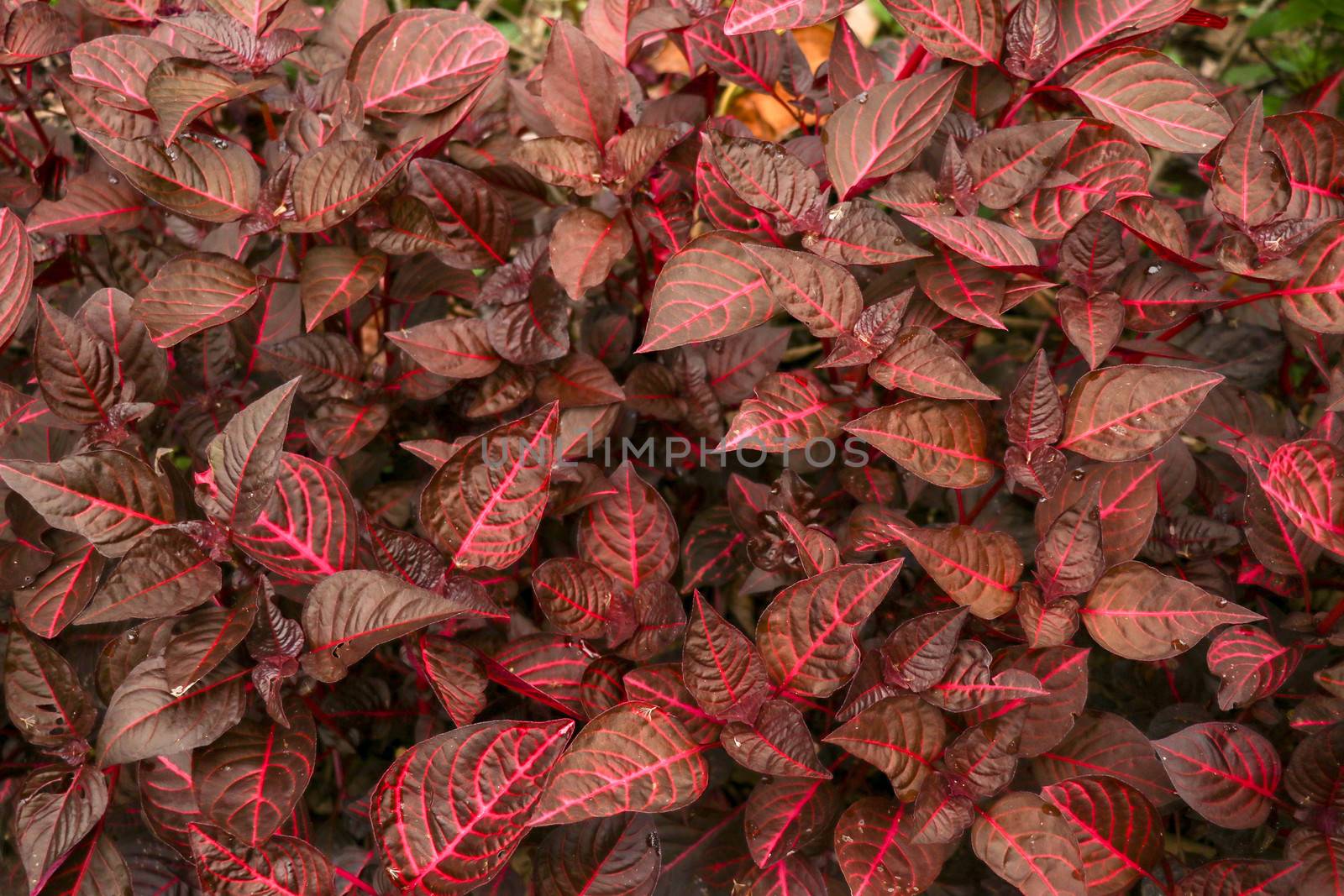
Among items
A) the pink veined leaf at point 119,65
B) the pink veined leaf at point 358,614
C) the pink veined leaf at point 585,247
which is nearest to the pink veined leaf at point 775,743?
the pink veined leaf at point 358,614

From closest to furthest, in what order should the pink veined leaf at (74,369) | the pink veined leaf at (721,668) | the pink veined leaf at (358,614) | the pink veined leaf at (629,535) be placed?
the pink veined leaf at (358,614) < the pink veined leaf at (721,668) < the pink veined leaf at (74,369) < the pink veined leaf at (629,535)

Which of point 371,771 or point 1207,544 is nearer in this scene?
point 1207,544

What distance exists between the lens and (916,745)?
50.1 inches

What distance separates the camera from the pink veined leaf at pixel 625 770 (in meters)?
1.15

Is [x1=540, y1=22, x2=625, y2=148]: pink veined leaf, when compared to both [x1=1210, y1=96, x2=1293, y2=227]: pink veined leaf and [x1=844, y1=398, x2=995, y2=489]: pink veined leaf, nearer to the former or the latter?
[x1=844, y1=398, x2=995, y2=489]: pink veined leaf

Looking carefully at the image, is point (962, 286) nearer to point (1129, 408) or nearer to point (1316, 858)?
point (1129, 408)

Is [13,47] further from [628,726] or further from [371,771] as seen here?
[628,726]

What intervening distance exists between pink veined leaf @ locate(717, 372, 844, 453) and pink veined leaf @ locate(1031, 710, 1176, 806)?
517mm

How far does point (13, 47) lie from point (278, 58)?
424 mm

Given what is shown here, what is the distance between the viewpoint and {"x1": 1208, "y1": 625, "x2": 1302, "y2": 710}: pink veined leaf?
131cm

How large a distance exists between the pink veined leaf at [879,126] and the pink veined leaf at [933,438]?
32 centimetres

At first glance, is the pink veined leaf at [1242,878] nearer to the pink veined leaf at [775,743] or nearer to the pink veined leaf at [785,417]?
the pink veined leaf at [775,743]

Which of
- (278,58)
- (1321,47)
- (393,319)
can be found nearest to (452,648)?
(393,319)

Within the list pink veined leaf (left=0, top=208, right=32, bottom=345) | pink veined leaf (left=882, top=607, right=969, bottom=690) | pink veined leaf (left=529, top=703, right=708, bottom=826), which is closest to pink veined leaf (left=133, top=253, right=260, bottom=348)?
pink veined leaf (left=0, top=208, right=32, bottom=345)
